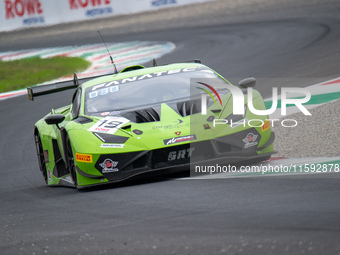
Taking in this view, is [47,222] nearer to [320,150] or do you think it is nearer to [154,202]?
[154,202]

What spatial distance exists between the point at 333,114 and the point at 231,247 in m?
5.11

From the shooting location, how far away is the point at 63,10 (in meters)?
23.0

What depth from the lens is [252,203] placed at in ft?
15.0

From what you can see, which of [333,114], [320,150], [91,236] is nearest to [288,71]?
[333,114]

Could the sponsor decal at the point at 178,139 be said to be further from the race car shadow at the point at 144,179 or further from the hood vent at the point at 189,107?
the hood vent at the point at 189,107

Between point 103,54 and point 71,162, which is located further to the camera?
point 103,54

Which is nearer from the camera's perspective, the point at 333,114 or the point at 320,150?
the point at 320,150

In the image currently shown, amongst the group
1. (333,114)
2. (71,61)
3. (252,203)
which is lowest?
(71,61)

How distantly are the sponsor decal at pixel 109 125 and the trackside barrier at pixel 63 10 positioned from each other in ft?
54.6

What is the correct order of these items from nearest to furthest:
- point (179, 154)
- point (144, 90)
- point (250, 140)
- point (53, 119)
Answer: point (179, 154)
point (250, 140)
point (53, 119)
point (144, 90)

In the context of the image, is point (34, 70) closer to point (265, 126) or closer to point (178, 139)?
point (265, 126)

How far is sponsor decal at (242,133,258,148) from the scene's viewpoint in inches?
247

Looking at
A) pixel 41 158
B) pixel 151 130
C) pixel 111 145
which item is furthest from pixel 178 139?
pixel 41 158

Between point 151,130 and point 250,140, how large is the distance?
0.91 meters
